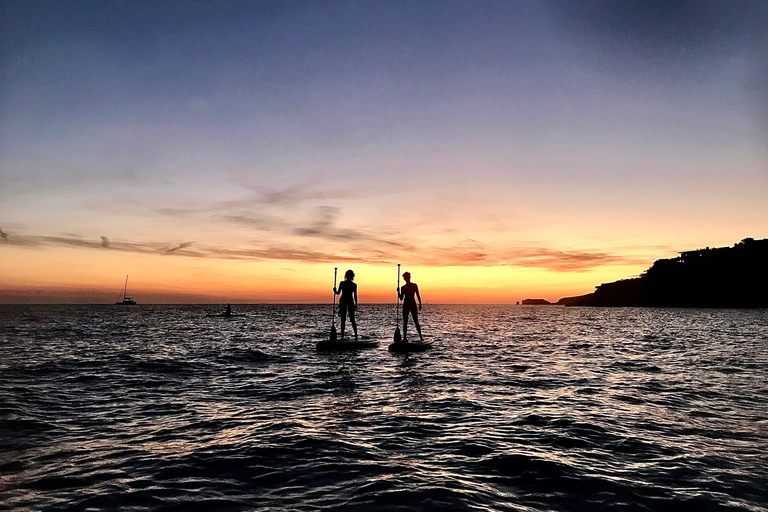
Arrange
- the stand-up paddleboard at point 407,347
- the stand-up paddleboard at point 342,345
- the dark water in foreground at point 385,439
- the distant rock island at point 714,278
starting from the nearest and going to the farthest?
the dark water in foreground at point 385,439 → the stand-up paddleboard at point 407,347 → the stand-up paddleboard at point 342,345 → the distant rock island at point 714,278

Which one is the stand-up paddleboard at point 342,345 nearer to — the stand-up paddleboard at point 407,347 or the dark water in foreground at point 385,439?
Result: the stand-up paddleboard at point 407,347

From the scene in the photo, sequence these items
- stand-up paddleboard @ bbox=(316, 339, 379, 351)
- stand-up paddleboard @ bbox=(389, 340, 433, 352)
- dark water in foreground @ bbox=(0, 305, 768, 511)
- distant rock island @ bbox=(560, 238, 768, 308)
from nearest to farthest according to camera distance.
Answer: dark water in foreground @ bbox=(0, 305, 768, 511), stand-up paddleboard @ bbox=(389, 340, 433, 352), stand-up paddleboard @ bbox=(316, 339, 379, 351), distant rock island @ bbox=(560, 238, 768, 308)

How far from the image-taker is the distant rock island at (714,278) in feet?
516

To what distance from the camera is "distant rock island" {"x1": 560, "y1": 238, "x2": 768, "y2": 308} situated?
157 meters

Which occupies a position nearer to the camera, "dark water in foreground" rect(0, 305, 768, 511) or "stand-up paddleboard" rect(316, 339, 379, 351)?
"dark water in foreground" rect(0, 305, 768, 511)

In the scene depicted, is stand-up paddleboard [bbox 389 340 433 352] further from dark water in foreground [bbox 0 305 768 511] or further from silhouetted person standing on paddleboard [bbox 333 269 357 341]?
dark water in foreground [bbox 0 305 768 511]

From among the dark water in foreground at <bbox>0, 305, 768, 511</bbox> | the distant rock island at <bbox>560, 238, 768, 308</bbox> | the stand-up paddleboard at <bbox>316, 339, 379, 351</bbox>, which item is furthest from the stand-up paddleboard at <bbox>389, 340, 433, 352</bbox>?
the distant rock island at <bbox>560, 238, 768, 308</bbox>

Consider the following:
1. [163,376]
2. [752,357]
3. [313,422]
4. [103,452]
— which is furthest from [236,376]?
[752,357]

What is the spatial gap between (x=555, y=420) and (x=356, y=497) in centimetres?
597

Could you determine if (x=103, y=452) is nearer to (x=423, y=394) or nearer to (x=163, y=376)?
(x=423, y=394)

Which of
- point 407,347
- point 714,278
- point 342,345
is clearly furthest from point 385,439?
point 714,278

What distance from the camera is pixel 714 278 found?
16725 centimetres

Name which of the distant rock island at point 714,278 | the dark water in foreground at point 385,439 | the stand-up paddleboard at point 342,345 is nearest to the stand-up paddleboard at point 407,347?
the stand-up paddleboard at point 342,345

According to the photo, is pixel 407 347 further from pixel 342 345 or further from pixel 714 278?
pixel 714 278
